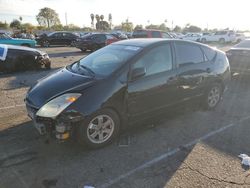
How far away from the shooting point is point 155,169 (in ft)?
11.7

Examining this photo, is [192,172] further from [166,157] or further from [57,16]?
[57,16]

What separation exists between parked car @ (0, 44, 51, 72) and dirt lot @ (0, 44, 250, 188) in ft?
17.3

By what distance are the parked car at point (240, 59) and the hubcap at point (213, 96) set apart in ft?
11.2

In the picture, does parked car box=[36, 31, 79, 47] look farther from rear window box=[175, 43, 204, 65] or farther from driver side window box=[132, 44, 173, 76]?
A: driver side window box=[132, 44, 173, 76]

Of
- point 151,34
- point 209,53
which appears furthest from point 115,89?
point 151,34

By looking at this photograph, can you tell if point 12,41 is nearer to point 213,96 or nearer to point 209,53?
point 209,53

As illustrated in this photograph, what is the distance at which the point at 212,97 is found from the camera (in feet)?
19.6

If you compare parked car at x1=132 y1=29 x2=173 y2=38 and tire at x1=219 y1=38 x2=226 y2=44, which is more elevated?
parked car at x1=132 y1=29 x2=173 y2=38

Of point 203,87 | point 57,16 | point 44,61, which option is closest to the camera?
point 203,87

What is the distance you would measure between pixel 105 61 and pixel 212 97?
2766 mm

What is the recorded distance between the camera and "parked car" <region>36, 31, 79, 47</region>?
27.2m

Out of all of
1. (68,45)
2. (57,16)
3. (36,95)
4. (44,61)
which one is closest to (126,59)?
(36,95)

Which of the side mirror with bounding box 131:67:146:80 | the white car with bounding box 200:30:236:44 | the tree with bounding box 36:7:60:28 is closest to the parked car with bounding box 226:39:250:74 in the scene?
the side mirror with bounding box 131:67:146:80

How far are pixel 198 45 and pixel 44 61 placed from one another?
289 inches
